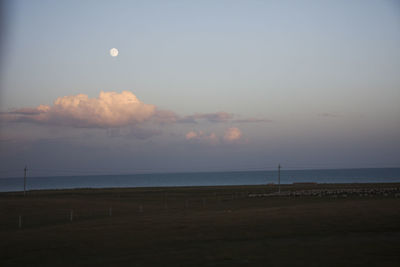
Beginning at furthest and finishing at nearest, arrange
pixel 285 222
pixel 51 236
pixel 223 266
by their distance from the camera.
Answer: pixel 285 222
pixel 51 236
pixel 223 266

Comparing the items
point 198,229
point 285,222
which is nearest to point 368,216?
point 285,222

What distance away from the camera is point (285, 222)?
33156 mm

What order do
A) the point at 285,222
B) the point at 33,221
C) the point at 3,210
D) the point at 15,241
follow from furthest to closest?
the point at 3,210 → the point at 33,221 → the point at 285,222 → the point at 15,241

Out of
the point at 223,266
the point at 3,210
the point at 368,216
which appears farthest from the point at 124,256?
the point at 3,210

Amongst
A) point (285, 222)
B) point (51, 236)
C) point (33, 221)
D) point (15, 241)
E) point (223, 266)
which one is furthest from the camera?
point (33, 221)

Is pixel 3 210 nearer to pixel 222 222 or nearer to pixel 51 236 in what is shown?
pixel 51 236

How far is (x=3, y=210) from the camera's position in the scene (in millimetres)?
54312

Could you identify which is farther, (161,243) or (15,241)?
(15,241)

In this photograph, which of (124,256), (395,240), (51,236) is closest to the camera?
(124,256)

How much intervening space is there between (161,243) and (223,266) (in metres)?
7.83

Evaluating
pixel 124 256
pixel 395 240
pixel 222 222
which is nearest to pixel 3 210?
pixel 222 222

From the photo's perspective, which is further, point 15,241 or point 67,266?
point 15,241

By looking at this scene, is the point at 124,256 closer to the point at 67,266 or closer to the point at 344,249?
the point at 67,266

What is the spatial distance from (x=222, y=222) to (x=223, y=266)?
15269 millimetres
